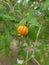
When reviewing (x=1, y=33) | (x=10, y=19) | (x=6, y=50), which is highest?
(x=10, y=19)

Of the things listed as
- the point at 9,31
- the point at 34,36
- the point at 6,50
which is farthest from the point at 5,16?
the point at 6,50

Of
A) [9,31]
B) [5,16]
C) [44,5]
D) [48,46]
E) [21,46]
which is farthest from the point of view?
[21,46]

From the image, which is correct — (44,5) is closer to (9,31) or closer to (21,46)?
(9,31)

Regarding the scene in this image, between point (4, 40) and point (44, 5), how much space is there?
15.3 inches

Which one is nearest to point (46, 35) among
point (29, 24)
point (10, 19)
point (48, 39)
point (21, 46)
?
point (48, 39)

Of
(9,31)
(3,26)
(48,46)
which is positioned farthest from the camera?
(48,46)

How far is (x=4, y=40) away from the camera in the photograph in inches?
55.3

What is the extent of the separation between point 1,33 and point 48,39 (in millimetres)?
486

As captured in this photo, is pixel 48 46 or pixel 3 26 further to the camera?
pixel 48 46

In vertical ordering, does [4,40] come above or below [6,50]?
above

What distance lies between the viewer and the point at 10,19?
1411mm

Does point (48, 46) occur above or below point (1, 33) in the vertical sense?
below

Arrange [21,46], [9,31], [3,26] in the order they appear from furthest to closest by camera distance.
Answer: [21,46], [3,26], [9,31]

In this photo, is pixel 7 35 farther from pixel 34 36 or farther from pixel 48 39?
pixel 48 39
